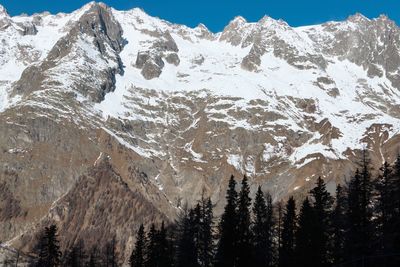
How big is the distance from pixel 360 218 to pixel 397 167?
655 cm

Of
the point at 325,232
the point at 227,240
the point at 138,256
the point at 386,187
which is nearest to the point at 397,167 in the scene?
the point at 386,187

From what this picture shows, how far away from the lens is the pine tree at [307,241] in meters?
77.3

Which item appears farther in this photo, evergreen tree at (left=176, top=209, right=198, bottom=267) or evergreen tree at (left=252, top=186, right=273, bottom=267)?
evergreen tree at (left=176, top=209, right=198, bottom=267)

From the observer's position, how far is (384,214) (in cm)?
8200

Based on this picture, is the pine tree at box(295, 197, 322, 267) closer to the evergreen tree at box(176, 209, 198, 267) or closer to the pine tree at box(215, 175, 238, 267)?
the pine tree at box(215, 175, 238, 267)

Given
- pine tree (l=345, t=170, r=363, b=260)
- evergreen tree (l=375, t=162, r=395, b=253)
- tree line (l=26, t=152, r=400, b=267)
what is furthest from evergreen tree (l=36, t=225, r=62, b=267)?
evergreen tree (l=375, t=162, r=395, b=253)

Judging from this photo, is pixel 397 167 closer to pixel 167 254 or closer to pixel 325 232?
pixel 325 232

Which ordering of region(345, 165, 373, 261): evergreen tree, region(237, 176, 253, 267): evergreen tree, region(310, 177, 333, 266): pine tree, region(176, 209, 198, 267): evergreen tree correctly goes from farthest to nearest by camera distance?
region(176, 209, 198, 267): evergreen tree → region(237, 176, 253, 267): evergreen tree → region(310, 177, 333, 266): pine tree → region(345, 165, 373, 261): evergreen tree

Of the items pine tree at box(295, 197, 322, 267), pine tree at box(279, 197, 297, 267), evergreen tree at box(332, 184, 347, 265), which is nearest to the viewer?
pine tree at box(295, 197, 322, 267)

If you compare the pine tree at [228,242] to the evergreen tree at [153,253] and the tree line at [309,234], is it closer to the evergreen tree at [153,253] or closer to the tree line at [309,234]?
the tree line at [309,234]

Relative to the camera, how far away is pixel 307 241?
79.3 meters

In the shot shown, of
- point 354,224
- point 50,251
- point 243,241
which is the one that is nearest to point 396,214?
point 354,224

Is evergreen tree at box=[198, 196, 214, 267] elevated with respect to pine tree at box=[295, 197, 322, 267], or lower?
elevated

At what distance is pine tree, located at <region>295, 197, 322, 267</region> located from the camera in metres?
77.3
